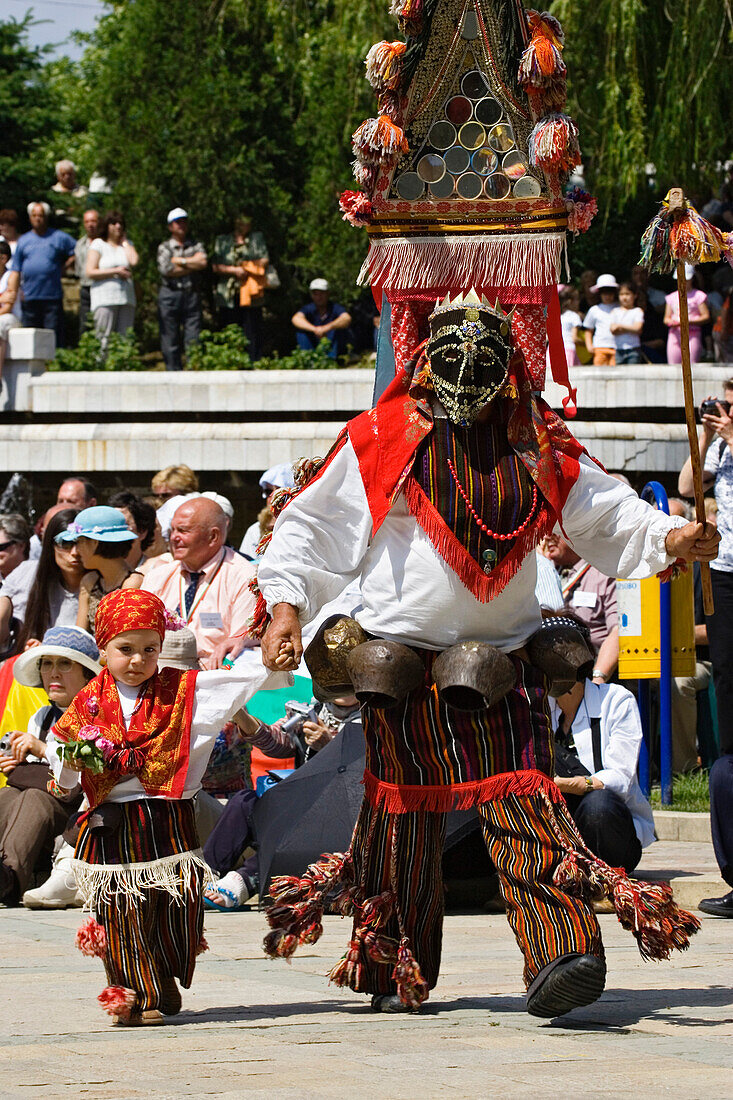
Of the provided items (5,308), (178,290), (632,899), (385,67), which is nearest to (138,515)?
(385,67)

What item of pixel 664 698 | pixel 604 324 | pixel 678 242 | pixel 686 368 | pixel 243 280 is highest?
pixel 243 280

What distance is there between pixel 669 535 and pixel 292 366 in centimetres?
1265

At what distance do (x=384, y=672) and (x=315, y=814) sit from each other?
2833mm

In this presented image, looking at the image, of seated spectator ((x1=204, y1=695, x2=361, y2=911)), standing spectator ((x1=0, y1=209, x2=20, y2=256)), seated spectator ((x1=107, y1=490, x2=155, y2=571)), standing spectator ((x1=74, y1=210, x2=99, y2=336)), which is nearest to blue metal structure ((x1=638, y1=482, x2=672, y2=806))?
seated spectator ((x1=204, y1=695, x2=361, y2=911))

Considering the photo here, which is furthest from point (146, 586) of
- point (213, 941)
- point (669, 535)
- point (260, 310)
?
point (260, 310)

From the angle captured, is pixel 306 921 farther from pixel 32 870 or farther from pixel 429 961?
pixel 32 870

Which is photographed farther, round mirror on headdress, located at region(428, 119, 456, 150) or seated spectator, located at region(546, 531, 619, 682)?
seated spectator, located at region(546, 531, 619, 682)

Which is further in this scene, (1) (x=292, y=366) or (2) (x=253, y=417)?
(1) (x=292, y=366)

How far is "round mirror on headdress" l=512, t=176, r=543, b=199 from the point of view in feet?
20.9

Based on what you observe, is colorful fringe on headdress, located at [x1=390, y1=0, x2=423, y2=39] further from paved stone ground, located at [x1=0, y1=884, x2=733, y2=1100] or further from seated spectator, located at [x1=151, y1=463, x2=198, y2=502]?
seated spectator, located at [x1=151, y1=463, x2=198, y2=502]

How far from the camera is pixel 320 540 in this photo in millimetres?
5742

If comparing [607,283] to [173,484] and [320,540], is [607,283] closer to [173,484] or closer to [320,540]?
[173,484]

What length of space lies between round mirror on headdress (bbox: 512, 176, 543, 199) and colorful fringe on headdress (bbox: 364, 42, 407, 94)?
1.69 ft

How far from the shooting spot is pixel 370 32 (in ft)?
66.3
